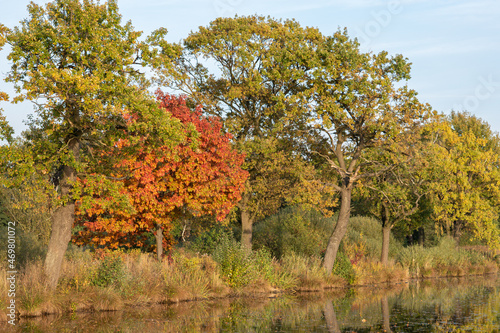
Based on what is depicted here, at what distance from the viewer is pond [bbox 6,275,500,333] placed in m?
14.9

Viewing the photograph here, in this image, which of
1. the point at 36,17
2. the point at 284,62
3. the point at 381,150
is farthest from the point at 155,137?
the point at 381,150

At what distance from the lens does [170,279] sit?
21.0 m

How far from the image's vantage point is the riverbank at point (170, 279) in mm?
17609

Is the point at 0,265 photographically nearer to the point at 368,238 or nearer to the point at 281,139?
the point at 281,139

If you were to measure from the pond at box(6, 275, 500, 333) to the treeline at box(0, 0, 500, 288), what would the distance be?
3.39 m

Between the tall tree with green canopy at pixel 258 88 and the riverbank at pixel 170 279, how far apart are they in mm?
4498

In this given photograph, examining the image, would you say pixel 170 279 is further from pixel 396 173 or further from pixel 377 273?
pixel 396 173

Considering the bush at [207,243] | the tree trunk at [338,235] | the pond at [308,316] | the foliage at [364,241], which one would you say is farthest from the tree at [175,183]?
the foliage at [364,241]

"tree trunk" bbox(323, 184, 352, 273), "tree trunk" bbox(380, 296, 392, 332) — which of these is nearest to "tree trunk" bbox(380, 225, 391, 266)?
"tree trunk" bbox(323, 184, 352, 273)

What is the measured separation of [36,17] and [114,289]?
984 centimetres

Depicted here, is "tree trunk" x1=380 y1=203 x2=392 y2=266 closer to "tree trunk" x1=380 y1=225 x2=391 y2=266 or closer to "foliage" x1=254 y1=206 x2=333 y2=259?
"tree trunk" x1=380 y1=225 x2=391 y2=266

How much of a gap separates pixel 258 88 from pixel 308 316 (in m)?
13.4

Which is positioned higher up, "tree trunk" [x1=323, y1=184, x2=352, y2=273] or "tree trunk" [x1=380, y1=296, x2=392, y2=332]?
"tree trunk" [x1=323, y1=184, x2=352, y2=273]

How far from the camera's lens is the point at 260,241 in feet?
111
